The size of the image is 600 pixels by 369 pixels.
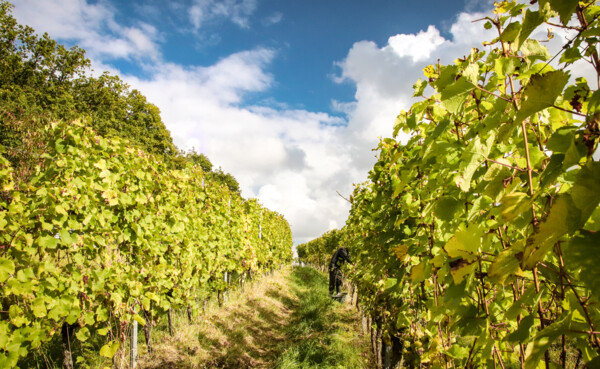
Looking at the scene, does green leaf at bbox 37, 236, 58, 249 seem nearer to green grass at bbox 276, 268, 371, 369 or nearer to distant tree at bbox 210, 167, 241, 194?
green grass at bbox 276, 268, 371, 369

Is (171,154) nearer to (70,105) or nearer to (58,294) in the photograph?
(70,105)

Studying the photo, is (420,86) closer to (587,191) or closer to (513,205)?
(513,205)

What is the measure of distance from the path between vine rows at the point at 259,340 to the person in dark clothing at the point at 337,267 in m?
1.56

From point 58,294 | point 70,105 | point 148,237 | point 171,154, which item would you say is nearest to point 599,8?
point 58,294

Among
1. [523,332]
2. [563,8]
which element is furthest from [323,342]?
[563,8]

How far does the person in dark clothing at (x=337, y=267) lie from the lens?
9.92 m

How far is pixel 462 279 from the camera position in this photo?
0.83 metres

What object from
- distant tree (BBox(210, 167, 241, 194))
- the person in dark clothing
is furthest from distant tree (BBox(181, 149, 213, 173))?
the person in dark clothing

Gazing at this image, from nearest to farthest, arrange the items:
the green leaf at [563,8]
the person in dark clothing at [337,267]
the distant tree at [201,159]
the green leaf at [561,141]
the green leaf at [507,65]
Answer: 1. the green leaf at [563,8]
2. the green leaf at [561,141]
3. the green leaf at [507,65]
4. the person in dark clothing at [337,267]
5. the distant tree at [201,159]

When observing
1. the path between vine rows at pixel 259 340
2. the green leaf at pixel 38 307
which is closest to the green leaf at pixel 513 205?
the green leaf at pixel 38 307

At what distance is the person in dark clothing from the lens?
32.6 feet

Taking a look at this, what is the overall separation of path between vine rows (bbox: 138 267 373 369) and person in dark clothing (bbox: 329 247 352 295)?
1563 mm

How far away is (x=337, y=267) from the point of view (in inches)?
429

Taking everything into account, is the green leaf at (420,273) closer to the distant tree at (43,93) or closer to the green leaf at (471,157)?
the green leaf at (471,157)
